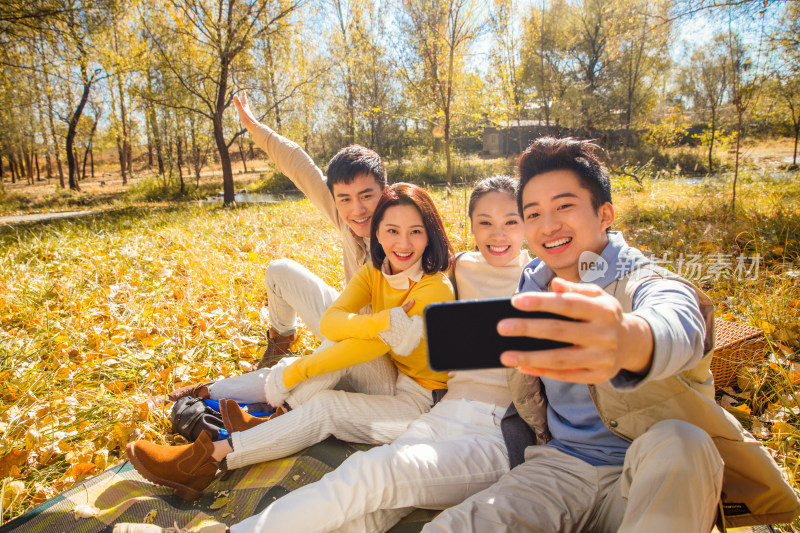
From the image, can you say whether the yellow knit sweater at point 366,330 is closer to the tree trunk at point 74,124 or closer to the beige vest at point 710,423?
the beige vest at point 710,423

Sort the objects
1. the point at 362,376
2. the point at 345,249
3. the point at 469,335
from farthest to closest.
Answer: the point at 345,249 < the point at 362,376 < the point at 469,335

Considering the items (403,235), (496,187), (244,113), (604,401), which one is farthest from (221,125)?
(604,401)

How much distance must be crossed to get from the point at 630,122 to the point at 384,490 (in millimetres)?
20836

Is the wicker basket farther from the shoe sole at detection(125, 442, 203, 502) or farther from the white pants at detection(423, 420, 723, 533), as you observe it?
the shoe sole at detection(125, 442, 203, 502)

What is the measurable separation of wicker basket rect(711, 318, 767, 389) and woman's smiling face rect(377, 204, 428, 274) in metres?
1.83

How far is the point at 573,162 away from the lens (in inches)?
63.5

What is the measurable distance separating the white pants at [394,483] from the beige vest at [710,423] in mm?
592

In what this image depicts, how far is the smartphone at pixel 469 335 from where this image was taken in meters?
0.92

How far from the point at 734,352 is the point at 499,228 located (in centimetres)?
164

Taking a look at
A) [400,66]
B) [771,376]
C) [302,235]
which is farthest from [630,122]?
[771,376]

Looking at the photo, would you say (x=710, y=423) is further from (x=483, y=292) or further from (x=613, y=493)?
(x=483, y=292)

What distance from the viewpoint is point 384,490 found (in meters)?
1.56

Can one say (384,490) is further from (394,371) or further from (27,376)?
(27,376)

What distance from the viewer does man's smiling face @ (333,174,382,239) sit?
268 cm
